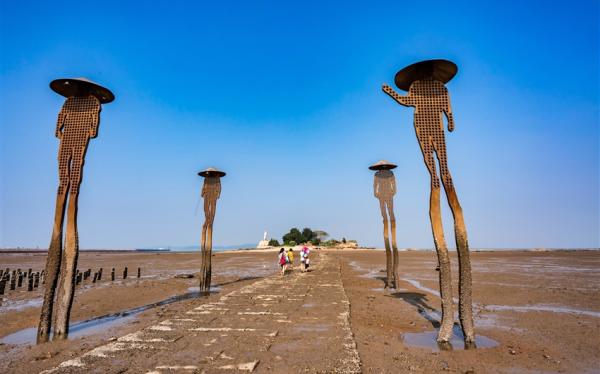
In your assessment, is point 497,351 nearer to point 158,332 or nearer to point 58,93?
point 158,332

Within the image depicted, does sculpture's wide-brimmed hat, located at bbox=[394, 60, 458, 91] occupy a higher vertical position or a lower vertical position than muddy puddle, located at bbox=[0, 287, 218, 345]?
higher

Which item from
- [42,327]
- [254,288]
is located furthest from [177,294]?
[42,327]

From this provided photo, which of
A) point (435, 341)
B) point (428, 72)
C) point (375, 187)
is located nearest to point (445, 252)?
point (435, 341)

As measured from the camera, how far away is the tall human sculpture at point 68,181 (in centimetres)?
757

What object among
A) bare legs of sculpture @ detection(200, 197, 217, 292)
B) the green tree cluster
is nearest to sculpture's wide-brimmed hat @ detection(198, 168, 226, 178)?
bare legs of sculpture @ detection(200, 197, 217, 292)

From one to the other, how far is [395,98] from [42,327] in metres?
8.93

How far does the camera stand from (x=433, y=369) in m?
5.64

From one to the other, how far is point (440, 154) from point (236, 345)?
5.49 m

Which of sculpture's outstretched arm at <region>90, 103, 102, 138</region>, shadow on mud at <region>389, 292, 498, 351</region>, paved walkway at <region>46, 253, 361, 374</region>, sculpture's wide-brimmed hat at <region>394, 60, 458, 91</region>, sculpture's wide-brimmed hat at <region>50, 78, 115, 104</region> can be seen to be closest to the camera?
paved walkway at <region>46, 253, 361, 374</region>

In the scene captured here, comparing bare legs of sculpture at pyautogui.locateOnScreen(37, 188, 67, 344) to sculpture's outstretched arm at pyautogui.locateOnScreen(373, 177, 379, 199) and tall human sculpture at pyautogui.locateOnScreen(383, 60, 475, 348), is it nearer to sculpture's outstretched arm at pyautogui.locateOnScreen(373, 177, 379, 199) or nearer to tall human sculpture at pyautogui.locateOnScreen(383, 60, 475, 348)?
tall human sculpture at pyautogui.locateOnScreen(383, 60, 475, 348)

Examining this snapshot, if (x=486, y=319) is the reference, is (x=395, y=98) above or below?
above

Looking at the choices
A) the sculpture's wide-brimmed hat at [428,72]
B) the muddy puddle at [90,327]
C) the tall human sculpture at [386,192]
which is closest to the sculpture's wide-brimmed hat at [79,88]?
the muddy puddle at [90,327]

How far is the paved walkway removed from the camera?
5.08 meters

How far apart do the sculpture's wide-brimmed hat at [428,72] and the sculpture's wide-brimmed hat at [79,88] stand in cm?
686
